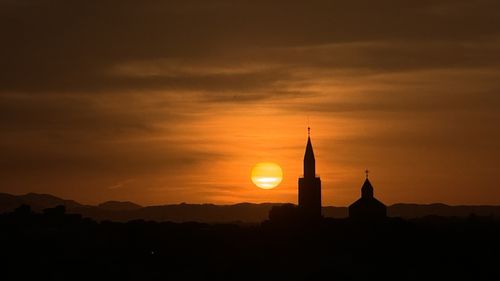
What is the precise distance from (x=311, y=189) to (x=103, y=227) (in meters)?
48.3

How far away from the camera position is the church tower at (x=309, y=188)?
495 ft

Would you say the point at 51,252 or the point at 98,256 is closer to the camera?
the point at 98,256

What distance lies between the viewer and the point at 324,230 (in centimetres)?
14962

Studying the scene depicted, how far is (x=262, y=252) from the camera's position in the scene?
135m

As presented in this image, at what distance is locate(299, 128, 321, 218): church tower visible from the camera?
15088 centimetres

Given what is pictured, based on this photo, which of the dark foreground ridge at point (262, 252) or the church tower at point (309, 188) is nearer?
the dark foreground ridge at point (262, 252)

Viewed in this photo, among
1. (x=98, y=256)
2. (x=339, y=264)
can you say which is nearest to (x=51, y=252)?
(x=98, y=256)

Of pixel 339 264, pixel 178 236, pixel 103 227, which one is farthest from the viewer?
pixel 103 227

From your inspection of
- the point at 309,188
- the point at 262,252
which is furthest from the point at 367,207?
the point at 262,252

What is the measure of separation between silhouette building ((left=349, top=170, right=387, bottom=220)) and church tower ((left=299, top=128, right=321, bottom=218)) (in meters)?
6.30

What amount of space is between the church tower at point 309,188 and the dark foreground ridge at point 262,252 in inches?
82.2

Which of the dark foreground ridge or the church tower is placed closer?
the dark foreground ridge

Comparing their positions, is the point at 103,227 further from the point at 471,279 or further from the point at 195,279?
the point at 471,279

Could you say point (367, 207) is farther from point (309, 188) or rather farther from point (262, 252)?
point (262, 252)
